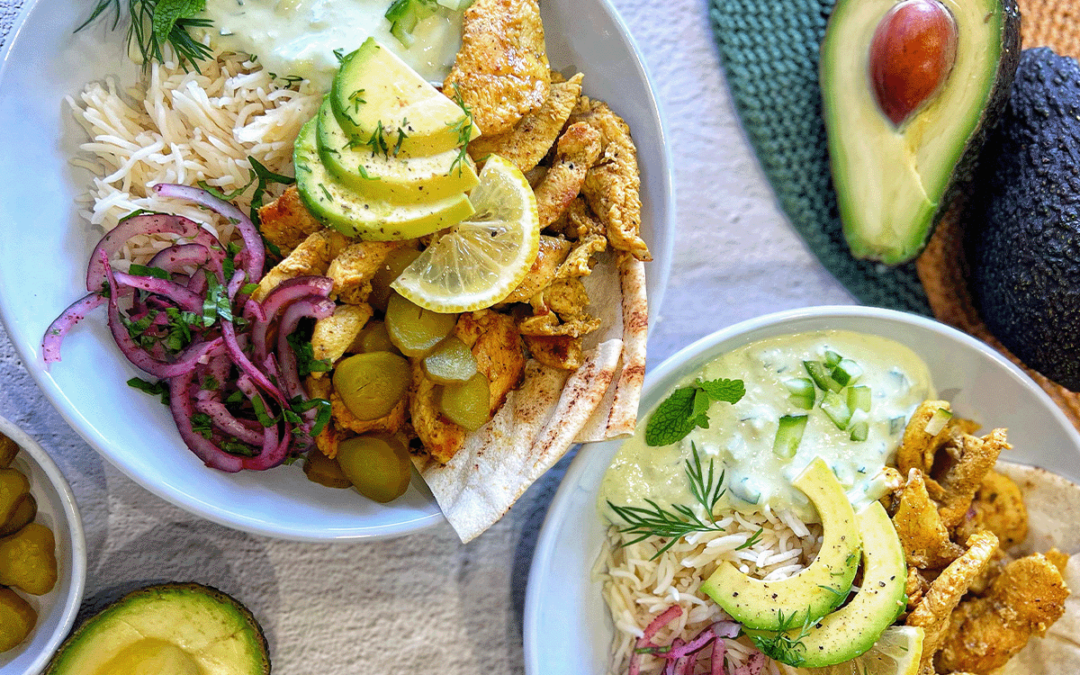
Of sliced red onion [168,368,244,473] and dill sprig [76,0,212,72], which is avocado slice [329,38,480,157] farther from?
sliced red onion [168,368,244,473]

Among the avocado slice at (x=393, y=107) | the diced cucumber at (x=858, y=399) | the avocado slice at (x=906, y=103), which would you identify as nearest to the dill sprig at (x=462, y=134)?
the avocado slice at (x=393, y=107)

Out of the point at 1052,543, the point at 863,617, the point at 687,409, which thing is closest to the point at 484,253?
the point at 687,409

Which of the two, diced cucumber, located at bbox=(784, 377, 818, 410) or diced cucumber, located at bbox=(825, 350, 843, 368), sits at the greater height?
diced cucumber, located at bbox=(825, 350, 843, 368)

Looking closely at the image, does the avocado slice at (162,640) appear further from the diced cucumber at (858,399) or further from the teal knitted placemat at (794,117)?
the teal knitted placemat at (794,117)

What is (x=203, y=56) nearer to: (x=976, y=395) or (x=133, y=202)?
(x=133, y=202)

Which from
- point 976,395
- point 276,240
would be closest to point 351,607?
point 276,240

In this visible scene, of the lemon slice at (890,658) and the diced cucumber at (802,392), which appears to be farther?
the diced cucumber at (802,392)

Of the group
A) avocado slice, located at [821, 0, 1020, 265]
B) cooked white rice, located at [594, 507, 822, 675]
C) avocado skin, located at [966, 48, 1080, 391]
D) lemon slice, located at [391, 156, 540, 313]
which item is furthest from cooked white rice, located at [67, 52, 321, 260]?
avocado skin, located at [966, 48, 1080, 391]
